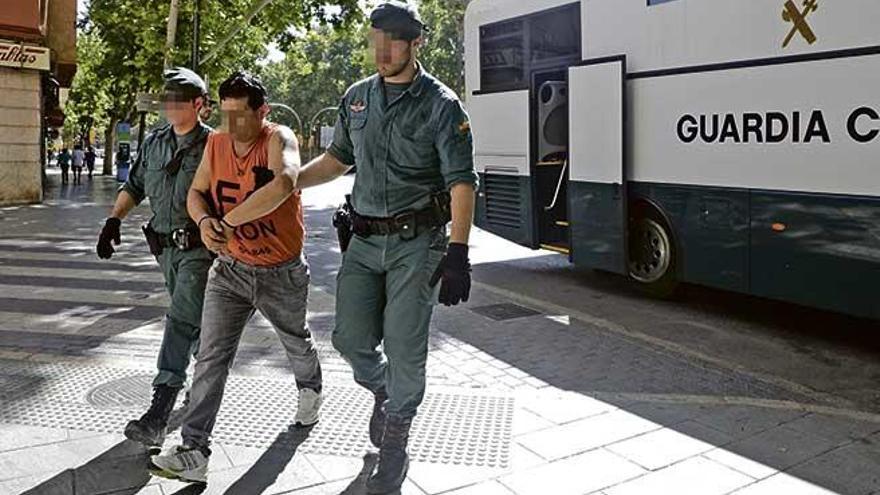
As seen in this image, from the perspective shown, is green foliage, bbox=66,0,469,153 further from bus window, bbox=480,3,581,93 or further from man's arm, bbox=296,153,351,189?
man's arm, bbox=296,153,351,189

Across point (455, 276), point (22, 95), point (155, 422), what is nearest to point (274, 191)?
point (455, 276)

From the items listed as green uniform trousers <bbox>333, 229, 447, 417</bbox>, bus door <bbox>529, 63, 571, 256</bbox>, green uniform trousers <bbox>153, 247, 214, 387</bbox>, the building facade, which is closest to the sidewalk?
green uniform trousers <bbox>153, 247, 214, 387</bbox>

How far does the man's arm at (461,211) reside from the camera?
125 inches

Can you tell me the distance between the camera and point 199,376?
3.39 m

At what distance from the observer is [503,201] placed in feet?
29.9

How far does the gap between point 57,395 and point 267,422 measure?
137cm

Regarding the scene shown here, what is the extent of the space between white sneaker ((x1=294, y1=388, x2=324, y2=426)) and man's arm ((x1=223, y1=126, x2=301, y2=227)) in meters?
1.13

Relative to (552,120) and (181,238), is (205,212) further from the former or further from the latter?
(552,120)

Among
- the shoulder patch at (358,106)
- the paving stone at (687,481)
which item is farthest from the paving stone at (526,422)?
the shoulder patch at (358,106)

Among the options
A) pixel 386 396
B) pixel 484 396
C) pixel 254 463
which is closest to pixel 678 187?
pixel 484 396

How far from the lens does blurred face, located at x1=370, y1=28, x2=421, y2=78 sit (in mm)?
3209

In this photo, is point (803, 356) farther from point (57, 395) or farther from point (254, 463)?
point (57, 395)

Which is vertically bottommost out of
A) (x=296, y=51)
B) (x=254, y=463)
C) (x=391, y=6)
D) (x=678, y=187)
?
(x=254, y=463)

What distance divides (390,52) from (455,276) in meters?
0.97
